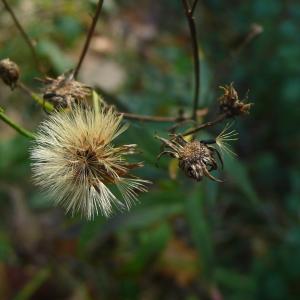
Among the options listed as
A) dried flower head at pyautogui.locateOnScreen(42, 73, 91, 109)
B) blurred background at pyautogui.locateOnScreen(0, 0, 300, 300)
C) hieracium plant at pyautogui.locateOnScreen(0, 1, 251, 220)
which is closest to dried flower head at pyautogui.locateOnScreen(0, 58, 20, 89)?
dried flower head at pyautogui.locateOnScreen(42, 73, 91, 109)

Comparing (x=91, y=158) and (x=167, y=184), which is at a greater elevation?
(x=167, y=184)

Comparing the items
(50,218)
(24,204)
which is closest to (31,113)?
(24,204)

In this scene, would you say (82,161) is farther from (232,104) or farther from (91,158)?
(232,104)

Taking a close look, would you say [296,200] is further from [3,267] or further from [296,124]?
[3,267]

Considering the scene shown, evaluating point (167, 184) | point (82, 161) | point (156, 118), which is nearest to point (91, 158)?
point (82, 161)

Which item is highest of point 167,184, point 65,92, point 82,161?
point 167,184

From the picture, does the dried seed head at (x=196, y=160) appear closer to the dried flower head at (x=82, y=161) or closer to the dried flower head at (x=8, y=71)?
the dried flower head at (x=82, y=161)

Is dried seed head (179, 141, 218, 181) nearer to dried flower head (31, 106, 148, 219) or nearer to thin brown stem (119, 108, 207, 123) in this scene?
dried flower head (31, 106, 148, 219)

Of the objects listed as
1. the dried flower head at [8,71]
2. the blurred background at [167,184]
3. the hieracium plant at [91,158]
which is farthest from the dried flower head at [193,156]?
the blurred background at [167,184]
